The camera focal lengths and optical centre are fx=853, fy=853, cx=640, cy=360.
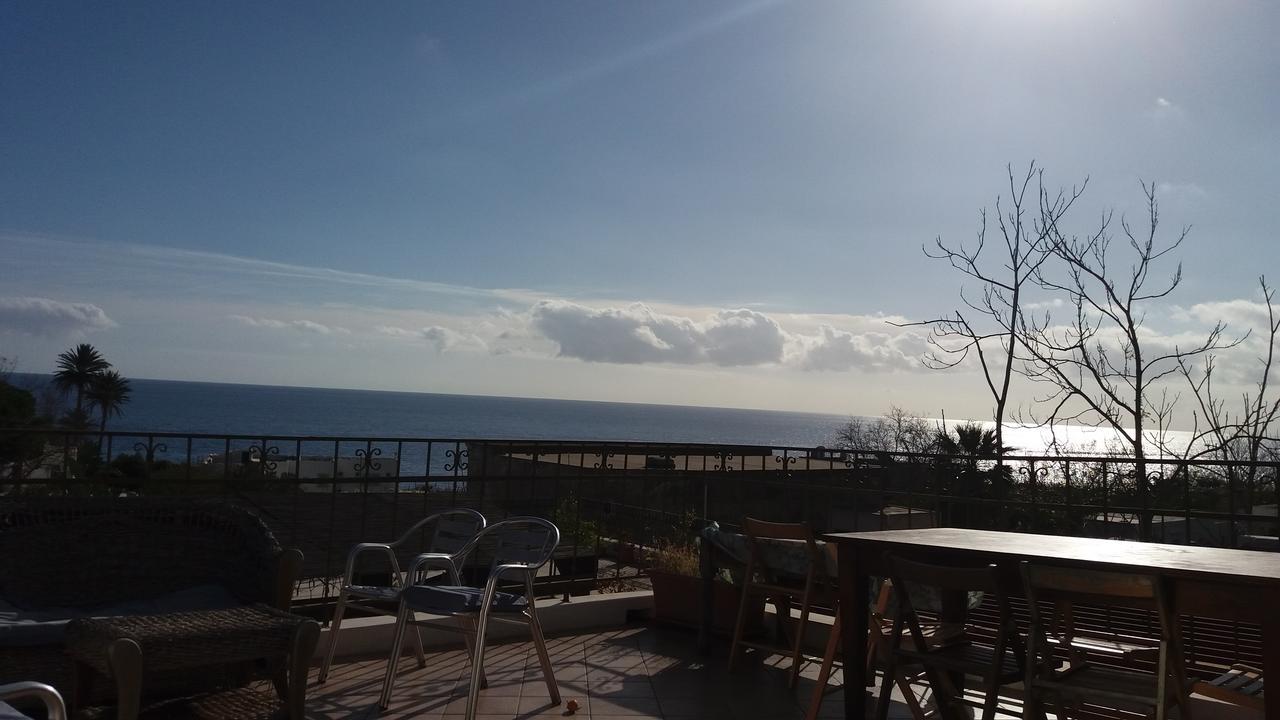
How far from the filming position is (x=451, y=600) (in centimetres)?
352

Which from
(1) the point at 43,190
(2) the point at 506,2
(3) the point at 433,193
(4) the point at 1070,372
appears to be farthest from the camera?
(1) the point at 43,190

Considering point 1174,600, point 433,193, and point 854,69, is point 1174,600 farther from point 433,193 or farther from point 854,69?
point 433,193

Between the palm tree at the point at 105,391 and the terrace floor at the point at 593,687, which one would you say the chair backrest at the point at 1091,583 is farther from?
the palm tree at the point at 105,391

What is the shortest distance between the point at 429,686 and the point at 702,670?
1.42 metres

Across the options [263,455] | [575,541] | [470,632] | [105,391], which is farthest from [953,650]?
[105,391]

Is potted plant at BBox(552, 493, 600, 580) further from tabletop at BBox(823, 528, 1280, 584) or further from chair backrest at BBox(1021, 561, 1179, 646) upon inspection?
chair backrest at BBox(1021, 561, 1179, 646)

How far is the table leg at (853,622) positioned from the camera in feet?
11.0

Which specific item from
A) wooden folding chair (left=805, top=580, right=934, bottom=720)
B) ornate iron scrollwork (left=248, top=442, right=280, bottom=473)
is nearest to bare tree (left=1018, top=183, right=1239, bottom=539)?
wooden folding chair (left=805, top=580, right=934, bottom=720)

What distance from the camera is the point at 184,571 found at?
3.98 m

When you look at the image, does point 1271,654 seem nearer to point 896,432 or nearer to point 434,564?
point 434,564

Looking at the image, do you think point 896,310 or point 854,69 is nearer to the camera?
point 854,69

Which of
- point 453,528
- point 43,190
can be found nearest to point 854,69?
point 453,528

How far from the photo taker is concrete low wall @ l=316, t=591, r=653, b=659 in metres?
4.55

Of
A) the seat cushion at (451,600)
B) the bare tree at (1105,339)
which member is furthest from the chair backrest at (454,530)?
the bare tree at (1105,339)
